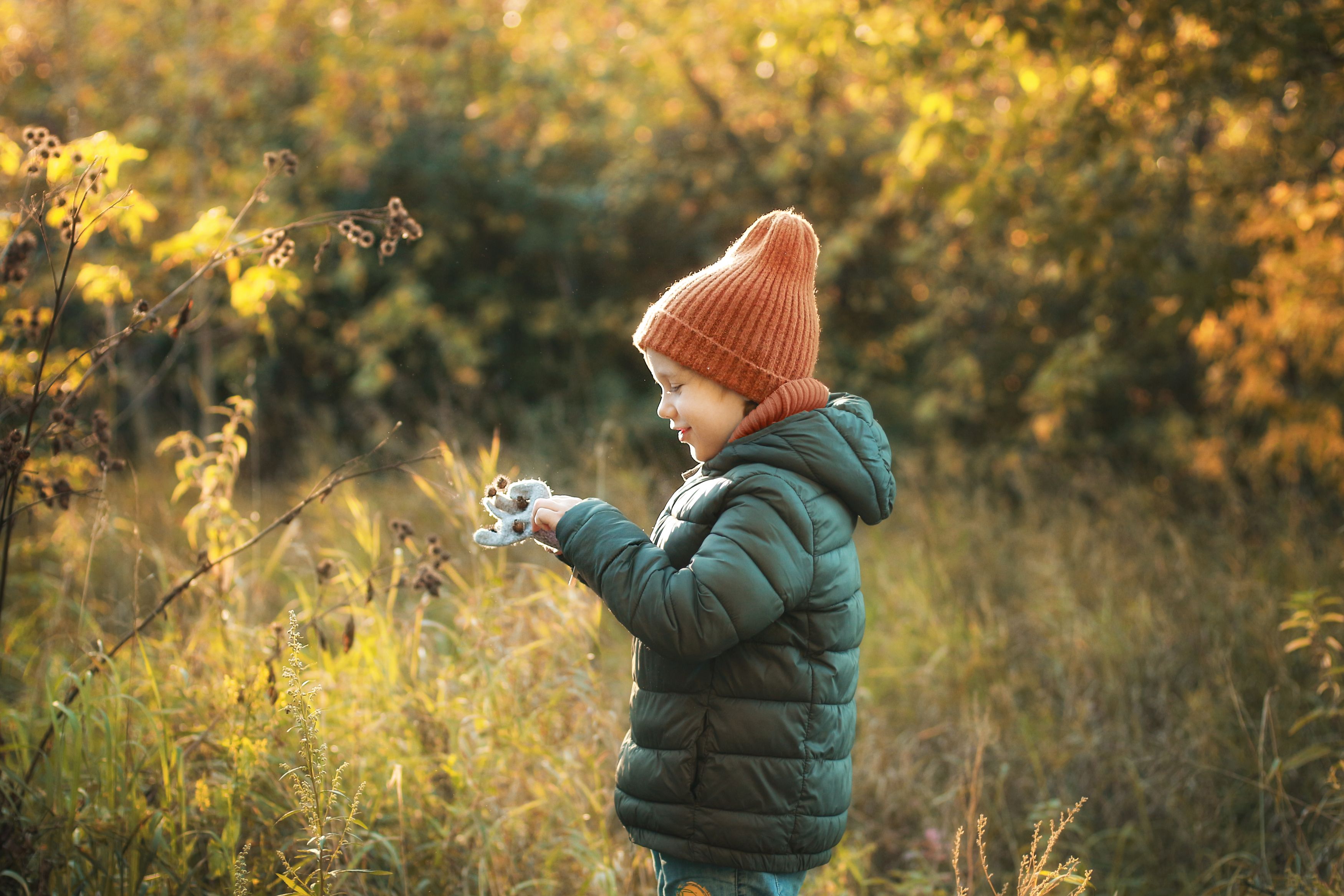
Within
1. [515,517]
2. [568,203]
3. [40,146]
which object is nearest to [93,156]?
[40,146]

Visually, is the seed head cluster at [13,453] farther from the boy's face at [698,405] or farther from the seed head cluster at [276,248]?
the boy's face at [698,405]

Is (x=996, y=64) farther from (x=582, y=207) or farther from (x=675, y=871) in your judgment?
(x=675, y=871)

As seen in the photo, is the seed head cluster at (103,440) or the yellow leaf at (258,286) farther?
the yellow leaf at (258,286)

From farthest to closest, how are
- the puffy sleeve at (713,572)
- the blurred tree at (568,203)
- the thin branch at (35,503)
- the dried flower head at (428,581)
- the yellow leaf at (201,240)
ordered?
1. the blurred tree at (568,203)
2. the yellow leaf at (201,240)
3. the dried flower head at (428,581)
4. the thin branch at (35,503)
5. the puffy sleeve at (713,572)

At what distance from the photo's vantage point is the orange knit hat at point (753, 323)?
6.14 feet

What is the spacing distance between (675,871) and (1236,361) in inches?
215

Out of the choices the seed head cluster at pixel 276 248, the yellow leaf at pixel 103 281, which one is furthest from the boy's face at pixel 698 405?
the yellow leaf at pixel 103 281

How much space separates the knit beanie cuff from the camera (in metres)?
1.87

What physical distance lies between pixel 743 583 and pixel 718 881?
56 centimetres

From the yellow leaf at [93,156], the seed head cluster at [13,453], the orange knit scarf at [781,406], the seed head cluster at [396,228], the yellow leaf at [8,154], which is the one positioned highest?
the yellow leaf at [8,154]

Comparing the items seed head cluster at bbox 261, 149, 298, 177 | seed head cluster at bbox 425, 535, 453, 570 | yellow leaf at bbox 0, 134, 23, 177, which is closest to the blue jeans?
seed head cluster at bbox 425, 535, 453, 570

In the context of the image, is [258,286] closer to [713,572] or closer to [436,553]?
[436,553]

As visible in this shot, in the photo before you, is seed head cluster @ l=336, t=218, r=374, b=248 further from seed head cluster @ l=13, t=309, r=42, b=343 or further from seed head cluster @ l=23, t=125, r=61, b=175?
seed head cluster @ l=13, t=309, r=42, b=343

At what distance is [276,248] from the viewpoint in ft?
8.49
